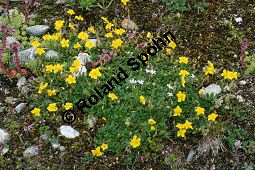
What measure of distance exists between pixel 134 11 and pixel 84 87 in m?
1.90

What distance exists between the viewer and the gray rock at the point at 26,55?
677 centimetres

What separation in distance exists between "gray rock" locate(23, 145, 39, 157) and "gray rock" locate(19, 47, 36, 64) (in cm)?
149

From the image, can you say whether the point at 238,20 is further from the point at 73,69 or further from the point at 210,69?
the point at 73,69

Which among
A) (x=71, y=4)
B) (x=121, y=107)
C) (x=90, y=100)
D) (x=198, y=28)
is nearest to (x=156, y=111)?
(x=121, y=107)

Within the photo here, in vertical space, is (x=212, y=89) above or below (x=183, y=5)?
below

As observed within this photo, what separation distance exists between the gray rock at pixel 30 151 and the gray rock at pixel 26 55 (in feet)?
4.89

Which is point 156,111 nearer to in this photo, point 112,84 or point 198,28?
point 112,84

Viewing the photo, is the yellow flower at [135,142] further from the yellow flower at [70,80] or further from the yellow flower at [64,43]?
the yellow flower at [64,43]

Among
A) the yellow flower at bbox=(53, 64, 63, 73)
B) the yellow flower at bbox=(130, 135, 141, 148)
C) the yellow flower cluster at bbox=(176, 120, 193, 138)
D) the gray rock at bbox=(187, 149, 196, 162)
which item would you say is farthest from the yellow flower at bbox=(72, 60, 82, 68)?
the gray rock at bbox=(187, 149, 196, 162)

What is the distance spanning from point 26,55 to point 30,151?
1638mm

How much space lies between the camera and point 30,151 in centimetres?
584

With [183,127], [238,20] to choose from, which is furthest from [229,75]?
[238,20]

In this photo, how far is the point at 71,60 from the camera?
6746 millimetres

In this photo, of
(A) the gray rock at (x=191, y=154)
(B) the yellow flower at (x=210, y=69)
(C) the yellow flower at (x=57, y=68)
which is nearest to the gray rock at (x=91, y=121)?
(C) the yellow flower at (x=57, y=68)
